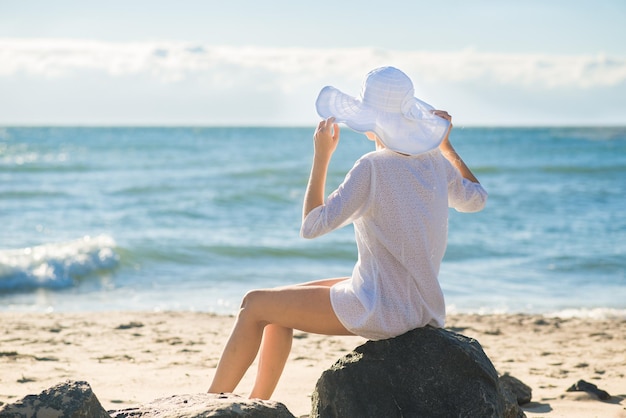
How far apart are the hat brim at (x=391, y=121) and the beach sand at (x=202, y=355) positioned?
203 centimetres

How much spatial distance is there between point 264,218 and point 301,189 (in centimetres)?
525

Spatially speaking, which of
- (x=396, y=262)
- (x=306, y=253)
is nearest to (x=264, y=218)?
(x=306, y=253)

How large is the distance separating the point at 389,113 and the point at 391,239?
56cm

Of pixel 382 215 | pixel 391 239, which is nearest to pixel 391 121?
pixel 382 215

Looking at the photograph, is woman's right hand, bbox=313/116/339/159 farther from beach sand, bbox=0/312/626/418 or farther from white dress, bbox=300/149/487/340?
beach sand, bbox=0/312/626/418

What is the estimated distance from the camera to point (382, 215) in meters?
3.52

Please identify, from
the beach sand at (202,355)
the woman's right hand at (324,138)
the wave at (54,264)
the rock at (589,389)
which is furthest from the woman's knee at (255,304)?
the wave at (54,264)

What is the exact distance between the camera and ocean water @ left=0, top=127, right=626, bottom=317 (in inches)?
384

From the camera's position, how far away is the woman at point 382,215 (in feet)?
11.5

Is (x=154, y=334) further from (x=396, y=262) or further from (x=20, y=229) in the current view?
(x=20, y=229)

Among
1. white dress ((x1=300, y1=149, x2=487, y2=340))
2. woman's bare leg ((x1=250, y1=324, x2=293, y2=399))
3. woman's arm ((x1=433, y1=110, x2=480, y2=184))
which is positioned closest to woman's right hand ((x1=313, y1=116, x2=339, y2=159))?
white dress ((x1=300, y1=149, x2=487, y2=340))

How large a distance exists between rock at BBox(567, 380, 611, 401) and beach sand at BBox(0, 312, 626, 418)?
0.14ft

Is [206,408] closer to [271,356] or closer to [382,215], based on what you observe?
[271,356]

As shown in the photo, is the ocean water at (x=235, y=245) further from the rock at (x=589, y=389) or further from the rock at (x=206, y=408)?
the rock at (x=206, y=408)
